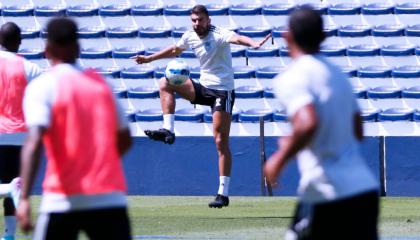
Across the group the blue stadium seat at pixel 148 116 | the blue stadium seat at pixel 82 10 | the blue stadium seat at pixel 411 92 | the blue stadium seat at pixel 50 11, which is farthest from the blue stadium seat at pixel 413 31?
the blue stadium seat at pixel 50 11

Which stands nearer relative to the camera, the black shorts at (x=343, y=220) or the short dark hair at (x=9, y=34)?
the black shorts at (x=343, y=220)

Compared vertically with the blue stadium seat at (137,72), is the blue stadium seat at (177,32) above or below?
above

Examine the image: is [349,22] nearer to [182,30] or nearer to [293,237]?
[182,30]

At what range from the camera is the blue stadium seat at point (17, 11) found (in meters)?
27.2

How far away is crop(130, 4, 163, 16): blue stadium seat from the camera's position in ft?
→ 86.7

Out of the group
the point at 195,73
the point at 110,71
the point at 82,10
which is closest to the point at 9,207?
the point at 195,73

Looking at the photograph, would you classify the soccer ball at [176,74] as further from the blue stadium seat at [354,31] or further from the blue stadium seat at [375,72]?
the blue stadium seat at [354,31]

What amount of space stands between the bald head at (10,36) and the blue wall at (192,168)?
9480mm

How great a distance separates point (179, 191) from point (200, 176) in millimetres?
441

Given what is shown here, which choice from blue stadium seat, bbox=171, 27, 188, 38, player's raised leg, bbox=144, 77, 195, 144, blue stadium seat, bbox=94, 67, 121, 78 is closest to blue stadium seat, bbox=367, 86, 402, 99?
blue stadium seat, bbox=171, 27, 188, 38

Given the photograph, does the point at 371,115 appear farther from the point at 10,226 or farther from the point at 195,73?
the point at 10,226

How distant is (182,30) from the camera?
2588cm

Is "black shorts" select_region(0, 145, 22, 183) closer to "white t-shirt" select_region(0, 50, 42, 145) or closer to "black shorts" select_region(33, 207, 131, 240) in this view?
"white t-shirt" select_region(0, 50, 42, 145)

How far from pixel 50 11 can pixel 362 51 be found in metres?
7.44
